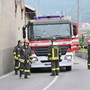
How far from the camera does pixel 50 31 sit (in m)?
17.1

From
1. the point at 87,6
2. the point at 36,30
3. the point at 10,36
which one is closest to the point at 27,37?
the point at 36,30

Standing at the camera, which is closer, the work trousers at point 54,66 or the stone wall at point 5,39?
the work trousers at point 54,66

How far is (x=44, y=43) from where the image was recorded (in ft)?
55.4

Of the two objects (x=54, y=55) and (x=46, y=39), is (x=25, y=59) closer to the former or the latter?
(x=54, y=55)

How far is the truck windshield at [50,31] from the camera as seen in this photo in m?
16.9

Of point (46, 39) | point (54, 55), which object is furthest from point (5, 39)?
point (54, 55)

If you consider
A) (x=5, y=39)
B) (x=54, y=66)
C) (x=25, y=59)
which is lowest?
(x=54, y=66)

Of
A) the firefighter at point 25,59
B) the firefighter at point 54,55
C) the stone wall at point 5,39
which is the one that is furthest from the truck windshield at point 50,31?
the firefighter at point 25,59

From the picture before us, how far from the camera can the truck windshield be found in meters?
16.9

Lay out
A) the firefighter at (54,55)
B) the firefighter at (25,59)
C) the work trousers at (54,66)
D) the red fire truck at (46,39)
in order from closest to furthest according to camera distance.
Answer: the firefighter at (25,59), the work trousers at (54,66), the firefighter at (54,55), the red fire truck at (46,39)

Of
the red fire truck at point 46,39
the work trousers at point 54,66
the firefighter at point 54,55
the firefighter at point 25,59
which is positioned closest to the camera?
the firefighter at point 25,59

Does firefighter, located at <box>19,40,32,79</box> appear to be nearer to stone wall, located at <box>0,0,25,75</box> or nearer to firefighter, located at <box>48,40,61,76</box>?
firefighter, located at <box>48,40,61,76</box>

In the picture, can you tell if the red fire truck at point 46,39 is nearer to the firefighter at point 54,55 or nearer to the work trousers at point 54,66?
the firefighter at point 54,55

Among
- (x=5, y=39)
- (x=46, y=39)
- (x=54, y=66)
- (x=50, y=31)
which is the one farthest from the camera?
(x=5, y=39)
